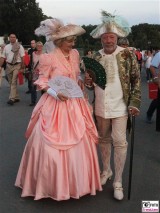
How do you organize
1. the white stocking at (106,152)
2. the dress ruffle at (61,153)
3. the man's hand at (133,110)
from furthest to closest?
the white stocking at (106,152) < the man's hand at (133,110) < the dress ruffle at (61,153)

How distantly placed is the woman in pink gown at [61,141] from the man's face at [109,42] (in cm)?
31

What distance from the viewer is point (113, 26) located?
12.3ft

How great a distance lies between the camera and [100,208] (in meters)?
3.77

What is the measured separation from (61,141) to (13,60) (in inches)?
254

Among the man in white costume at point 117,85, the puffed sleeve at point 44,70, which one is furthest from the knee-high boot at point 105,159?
the puffed sleeve at point 44,70

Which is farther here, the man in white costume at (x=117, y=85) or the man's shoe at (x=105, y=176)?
the man's shoe at (x=105, y=176)

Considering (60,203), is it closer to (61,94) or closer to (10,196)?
(10,196)

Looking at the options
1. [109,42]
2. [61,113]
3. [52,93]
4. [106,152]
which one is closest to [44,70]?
[52,93]

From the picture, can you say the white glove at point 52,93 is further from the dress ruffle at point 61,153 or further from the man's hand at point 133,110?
the man's hand at point 133,110

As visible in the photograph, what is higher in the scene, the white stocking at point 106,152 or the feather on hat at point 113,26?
the feather on hat at point 113,26

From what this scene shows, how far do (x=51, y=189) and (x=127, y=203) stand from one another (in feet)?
2.59

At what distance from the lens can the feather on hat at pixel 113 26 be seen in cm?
374

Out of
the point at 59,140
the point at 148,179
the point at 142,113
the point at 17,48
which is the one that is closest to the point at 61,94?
the point at 59,140

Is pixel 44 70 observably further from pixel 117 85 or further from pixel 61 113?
pixel 117 85
